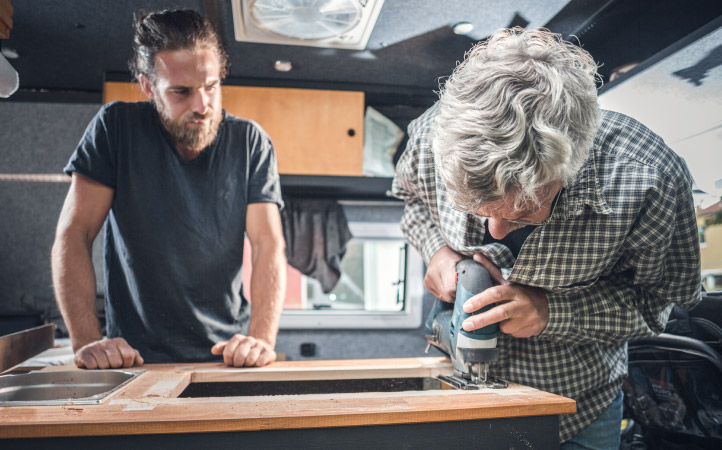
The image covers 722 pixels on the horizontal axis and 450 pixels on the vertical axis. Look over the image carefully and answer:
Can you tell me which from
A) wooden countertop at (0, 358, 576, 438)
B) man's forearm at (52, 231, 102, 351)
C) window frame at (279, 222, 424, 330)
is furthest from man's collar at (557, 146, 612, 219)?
window frame at (279, 222, 424, 330)

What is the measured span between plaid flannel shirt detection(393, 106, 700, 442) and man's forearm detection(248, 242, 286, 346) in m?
0.41

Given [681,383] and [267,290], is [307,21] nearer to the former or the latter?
[267,290]

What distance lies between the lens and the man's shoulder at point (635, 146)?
0.82m

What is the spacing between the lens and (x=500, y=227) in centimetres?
91

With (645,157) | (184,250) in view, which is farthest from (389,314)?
(645,157)

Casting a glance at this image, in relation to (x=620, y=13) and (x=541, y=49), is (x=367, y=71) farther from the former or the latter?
(x=541, y=49)

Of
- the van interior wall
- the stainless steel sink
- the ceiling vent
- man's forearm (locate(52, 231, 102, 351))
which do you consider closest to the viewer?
the stainless steel sink

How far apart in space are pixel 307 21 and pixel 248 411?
143cm

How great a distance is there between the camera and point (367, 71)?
2305mm

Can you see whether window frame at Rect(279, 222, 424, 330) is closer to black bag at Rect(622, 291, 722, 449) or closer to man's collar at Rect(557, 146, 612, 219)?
black bag at Rect(622, 291, 722, 449)

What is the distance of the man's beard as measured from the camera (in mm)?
1269

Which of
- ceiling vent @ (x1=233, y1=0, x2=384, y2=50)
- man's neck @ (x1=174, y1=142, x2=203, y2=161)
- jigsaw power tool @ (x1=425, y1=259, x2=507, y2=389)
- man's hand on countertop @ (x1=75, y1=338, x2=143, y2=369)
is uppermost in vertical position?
ceiling vent @ (x1=233, y1=0, x2=384, y2=50)

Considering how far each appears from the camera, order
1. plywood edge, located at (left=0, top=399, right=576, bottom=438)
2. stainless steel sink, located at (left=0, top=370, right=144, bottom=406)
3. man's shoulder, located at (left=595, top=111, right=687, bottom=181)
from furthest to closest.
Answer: stainless steel sink, located at (left=0, top=370, right=144, bottom=406) → man's shoulder, located at (left=595, top=111, right=687, bottom=181) → plywood edge, located at (left=0, top=399, right=576, bottom=438)

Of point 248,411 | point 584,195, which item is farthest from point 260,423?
point 584,195
